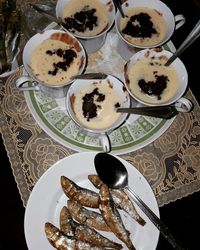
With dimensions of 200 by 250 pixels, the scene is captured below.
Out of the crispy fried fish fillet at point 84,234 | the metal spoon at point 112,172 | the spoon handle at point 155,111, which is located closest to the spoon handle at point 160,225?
the metal spoon at point 112,172

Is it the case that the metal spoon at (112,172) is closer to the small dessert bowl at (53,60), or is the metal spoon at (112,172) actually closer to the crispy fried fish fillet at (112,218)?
the crispy fried fish fillet at (112,218)

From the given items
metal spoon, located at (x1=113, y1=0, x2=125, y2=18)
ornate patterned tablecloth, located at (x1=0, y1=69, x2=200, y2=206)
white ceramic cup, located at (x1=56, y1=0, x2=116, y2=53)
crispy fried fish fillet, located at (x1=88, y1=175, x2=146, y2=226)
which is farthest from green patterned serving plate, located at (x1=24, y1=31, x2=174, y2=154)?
metal spoon, located at (x1=113, y1=0, x2=125, y2=18)

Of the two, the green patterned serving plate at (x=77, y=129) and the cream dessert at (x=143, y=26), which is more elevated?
the cream dessert at (x=143, y=26)

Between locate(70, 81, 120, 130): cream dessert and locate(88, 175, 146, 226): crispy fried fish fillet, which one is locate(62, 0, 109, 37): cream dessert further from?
locate(88, 175, 146, 226): crispy fried fish fillet

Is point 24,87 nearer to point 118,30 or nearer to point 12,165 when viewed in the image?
point 12,165

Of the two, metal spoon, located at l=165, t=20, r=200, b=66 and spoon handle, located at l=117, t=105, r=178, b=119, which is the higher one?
metal spoon, located at l=165, t=20, r=200, b=66

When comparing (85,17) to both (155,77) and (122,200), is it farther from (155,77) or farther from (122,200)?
(122,200)
